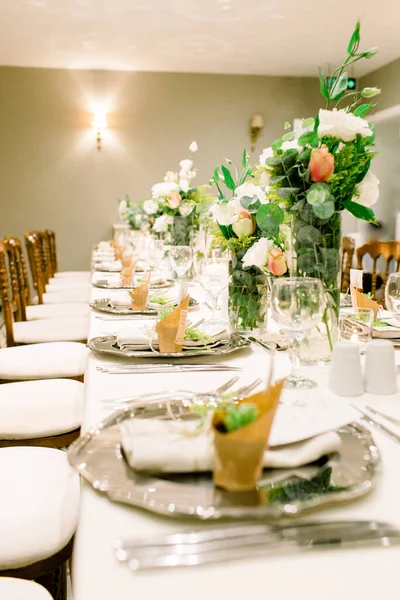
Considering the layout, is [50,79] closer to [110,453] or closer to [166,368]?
[166,368]

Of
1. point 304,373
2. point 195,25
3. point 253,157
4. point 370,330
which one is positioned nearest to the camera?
point 304,373

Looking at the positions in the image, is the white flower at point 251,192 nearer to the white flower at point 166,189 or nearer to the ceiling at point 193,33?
the white flower at point 166,189

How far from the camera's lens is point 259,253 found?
1377 millimetres

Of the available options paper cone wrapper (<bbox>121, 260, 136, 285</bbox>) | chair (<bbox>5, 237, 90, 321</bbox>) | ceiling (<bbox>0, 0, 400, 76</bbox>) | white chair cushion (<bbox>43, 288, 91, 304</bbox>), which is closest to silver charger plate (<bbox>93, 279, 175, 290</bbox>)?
paper cone wrapper (<bbox>121, 260, 136, 285</bbox>)

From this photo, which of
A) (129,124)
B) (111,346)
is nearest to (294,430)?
(111,346)

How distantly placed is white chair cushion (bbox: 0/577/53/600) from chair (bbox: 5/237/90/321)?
2.30 meters

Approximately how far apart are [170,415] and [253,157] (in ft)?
23.6

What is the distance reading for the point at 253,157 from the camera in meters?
7.71

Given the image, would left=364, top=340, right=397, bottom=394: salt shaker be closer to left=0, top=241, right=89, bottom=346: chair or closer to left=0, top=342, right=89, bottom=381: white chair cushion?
left=0, top=342, right=89, bottom=381: white chair cushion

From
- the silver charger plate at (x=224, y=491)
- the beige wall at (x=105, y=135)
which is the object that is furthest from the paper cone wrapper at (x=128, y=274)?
the beige wall at (x=105, y=135)

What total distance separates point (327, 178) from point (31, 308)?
274 cm

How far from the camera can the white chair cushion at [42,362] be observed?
2188 millimetres

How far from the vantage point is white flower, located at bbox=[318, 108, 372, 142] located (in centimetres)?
119

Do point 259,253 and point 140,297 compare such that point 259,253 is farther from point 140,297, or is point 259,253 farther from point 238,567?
point 238,567
